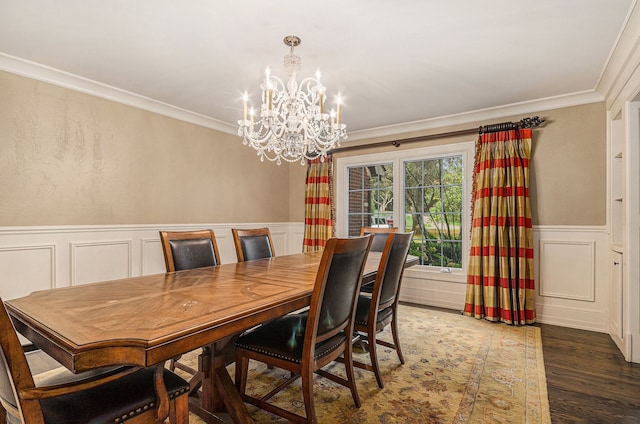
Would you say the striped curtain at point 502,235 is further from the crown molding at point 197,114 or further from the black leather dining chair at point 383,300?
the black leather dining chair at point 383,300

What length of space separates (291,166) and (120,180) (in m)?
2.72

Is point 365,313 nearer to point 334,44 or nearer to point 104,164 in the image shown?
point 334,44

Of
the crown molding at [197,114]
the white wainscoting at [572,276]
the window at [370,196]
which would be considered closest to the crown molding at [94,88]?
the crown molding at [197,114]

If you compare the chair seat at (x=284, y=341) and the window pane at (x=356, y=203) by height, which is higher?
the window pane at (x=356, y=203)

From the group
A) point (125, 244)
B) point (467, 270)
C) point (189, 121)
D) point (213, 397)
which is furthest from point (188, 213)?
point (467, 270)

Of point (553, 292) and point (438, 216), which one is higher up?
point (438, 216)

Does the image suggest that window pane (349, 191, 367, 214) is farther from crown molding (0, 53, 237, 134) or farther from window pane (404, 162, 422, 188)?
crown molding (0, 53, 237, 134)

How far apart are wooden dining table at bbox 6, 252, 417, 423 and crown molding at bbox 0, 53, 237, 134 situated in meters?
2.24

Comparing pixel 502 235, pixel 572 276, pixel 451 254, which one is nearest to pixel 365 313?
pixel 502 235

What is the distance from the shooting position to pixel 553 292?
11.8 feet

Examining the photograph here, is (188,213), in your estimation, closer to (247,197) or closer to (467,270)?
(247,197)

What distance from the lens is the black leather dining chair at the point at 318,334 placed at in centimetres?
160

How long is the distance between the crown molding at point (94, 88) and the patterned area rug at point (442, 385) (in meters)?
2.85

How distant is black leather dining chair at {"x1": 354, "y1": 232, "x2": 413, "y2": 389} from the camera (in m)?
2.17
